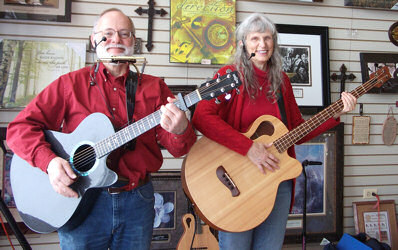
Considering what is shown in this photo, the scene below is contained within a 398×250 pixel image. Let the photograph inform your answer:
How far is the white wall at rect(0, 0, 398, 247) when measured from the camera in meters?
2.60

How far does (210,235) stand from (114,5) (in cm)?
218

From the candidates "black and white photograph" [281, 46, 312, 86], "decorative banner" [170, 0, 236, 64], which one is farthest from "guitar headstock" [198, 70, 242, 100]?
"black and white photograph" [281, 46, 312, 86]

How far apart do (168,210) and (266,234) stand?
3.88 ft

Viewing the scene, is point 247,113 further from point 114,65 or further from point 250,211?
point 114,65

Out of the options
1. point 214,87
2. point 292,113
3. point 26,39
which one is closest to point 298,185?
point 292,113

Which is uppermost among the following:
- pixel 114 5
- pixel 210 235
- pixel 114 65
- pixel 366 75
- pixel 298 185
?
pixel 114 5

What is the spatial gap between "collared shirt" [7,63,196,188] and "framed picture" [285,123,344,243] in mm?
1887

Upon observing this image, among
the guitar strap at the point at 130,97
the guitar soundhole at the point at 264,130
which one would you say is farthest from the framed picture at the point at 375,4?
the guitar strap at the point at 130,97

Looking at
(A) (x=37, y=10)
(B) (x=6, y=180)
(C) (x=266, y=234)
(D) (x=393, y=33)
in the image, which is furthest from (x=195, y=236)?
(D) (x=393, y=33)

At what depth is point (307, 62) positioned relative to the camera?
113 inches

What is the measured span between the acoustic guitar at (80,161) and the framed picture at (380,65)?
232cm

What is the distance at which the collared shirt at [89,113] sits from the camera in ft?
4.23

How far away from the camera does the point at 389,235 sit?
299 cm

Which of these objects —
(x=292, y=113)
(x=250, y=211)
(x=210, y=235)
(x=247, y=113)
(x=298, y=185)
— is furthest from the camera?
(x=298, y=185)
